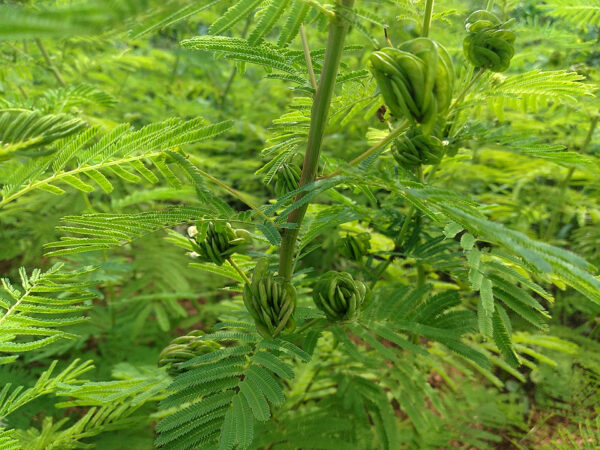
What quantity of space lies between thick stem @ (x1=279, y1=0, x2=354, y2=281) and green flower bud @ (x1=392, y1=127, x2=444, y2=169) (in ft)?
0.65

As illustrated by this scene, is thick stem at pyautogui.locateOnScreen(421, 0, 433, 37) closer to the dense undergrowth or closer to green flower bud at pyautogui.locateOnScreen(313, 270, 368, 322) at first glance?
the dense undergrowth

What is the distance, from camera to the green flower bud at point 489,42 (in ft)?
2.54

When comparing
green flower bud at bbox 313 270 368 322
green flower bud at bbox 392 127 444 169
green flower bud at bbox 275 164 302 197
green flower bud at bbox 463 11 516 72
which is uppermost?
green flower bud at bbox 463 11 516 72

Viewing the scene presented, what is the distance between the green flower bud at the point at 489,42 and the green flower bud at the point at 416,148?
0.17 metres

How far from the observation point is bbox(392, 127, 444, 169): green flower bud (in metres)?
0.84

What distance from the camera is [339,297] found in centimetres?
85

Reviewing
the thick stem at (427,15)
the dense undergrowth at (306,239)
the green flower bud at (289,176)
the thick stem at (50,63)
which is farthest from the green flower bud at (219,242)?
the thick stem at (50,63)

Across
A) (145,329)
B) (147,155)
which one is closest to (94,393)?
(147,155)

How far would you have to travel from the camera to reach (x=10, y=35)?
345 millimetres

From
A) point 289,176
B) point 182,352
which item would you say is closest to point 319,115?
point 289,176

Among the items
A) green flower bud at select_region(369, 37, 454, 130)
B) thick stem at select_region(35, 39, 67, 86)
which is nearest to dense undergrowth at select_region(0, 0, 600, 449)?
green flower bud at select_region(369, 37, 454, 130)

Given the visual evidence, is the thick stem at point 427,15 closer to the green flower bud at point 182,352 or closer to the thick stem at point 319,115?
the thick stem at point 319,115

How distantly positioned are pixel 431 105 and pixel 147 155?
0.60m

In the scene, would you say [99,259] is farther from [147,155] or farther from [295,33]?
[295,33]
